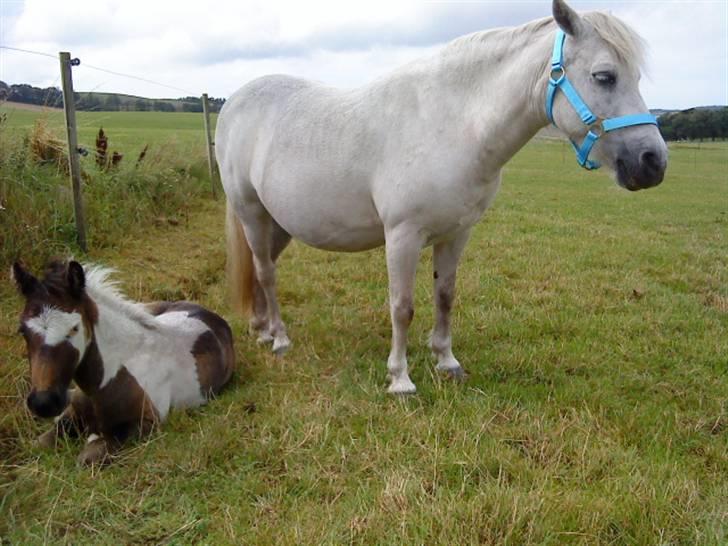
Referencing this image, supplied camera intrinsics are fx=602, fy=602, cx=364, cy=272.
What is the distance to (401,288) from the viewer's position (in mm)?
3521

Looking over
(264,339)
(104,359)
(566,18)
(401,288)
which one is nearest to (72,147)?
(264,339)

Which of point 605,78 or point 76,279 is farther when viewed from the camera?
point 76,279

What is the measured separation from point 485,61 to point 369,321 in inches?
93.7

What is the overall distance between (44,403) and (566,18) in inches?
113

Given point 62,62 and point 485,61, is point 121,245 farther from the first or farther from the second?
point 485,61

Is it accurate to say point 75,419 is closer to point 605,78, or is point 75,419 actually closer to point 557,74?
point 557,74

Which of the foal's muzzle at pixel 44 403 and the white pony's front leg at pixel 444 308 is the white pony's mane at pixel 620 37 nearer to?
the white pony's front leg at pixel 444 308

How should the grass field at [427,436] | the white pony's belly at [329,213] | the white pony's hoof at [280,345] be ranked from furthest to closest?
the white pony's hoof at [280,345] → the white pony's belly at [329,213] → the grass field at [427,436]

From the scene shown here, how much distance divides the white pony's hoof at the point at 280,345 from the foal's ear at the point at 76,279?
5.53 ft

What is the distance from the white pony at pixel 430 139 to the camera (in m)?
2.74

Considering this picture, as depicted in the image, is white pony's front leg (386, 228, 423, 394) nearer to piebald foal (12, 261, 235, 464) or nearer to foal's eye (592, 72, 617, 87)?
piebald foal (12, 261, 235, 464)

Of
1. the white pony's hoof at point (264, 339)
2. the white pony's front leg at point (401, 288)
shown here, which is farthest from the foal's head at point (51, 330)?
the white pony's hoof at point (264, 339)

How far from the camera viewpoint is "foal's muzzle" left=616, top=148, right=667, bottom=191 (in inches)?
104

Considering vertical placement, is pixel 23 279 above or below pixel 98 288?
above
